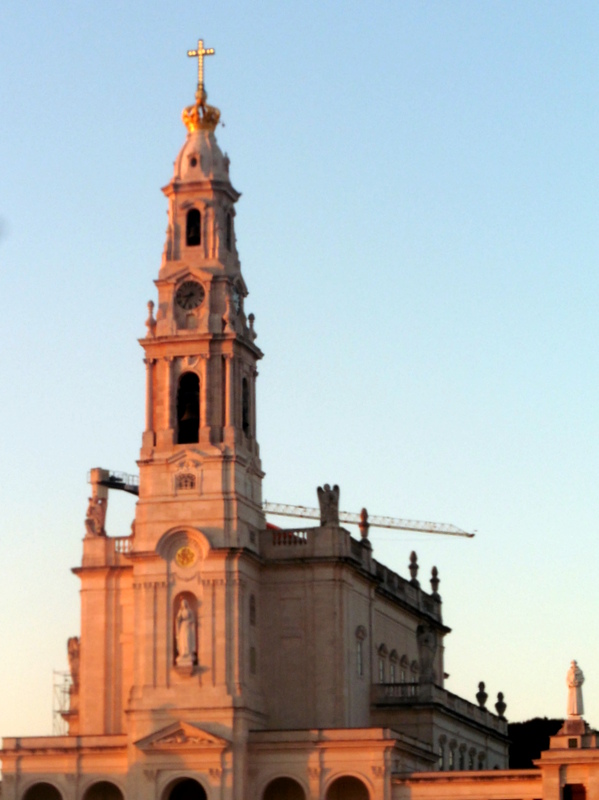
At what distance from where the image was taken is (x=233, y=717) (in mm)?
81875

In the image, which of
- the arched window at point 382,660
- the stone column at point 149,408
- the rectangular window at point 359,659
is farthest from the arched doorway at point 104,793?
the arched window at point 382,660

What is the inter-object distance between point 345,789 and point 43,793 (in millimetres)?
13074

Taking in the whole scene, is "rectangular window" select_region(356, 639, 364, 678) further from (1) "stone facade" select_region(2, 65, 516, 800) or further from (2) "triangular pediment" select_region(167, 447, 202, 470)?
(2) "triangular pediment" select_region(167, 447, 202, 470)

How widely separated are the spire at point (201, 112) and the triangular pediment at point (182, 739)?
85.9 feet

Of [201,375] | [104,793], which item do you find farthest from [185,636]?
[201,375]

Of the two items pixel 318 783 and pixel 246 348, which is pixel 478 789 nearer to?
pixel 318 783

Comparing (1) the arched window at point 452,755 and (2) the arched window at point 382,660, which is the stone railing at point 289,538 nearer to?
(2) the arched window at point 382,660

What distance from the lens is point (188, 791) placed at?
84125 mm

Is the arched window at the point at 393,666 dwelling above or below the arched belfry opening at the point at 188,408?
below

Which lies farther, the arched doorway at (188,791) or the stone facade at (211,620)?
the arched doorway at (188,791)

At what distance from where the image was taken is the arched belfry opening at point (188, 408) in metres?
86.1

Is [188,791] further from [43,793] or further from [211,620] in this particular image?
[211,620]

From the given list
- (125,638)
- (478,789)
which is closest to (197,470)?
(125,638)

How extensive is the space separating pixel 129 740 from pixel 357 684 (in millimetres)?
10992
